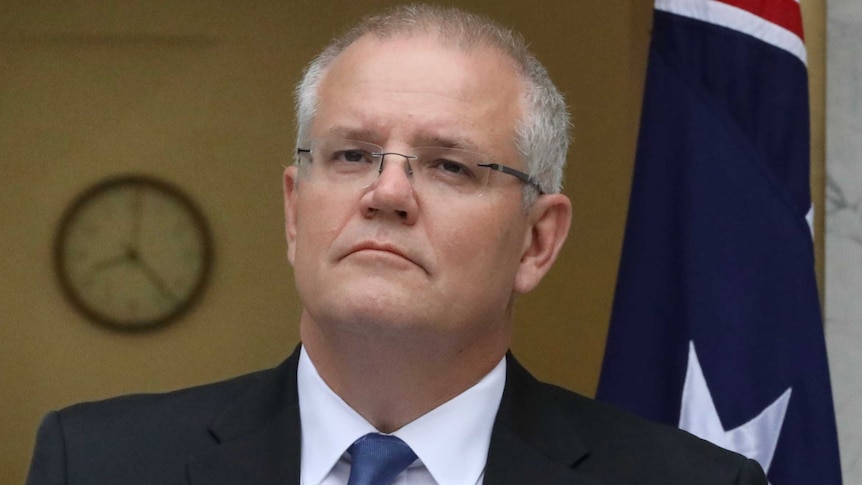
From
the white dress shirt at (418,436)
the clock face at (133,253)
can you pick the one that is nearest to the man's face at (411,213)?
the white dress shirt at (418,436)

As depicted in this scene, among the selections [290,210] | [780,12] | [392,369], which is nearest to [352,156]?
[290,210]

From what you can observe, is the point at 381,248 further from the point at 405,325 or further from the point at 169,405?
the point at 169,405

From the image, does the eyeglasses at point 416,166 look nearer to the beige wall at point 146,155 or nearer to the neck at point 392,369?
the neck at point 392,369

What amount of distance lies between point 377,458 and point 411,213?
0.39m

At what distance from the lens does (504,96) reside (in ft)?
6.61

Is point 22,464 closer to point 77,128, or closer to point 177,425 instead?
point 77,128

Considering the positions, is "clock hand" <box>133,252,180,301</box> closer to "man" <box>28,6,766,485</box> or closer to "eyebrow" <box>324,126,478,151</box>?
"man" <box>28,6,766,485</box>

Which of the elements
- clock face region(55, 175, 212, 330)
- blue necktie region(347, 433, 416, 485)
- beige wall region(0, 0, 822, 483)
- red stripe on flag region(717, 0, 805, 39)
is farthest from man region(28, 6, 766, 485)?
clock face region(55, 175, 212, 330)

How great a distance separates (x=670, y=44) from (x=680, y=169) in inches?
12.0

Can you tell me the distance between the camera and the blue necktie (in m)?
1.86

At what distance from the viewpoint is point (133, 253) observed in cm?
498

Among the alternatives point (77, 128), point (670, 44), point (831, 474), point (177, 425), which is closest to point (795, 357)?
point (831, 474)

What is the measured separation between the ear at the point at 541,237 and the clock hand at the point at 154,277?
3.09 metres

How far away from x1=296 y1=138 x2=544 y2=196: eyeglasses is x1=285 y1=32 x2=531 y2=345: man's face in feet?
0.04
